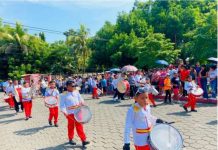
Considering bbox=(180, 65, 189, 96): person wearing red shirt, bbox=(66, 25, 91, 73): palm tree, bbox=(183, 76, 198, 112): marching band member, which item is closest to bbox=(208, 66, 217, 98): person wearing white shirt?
bbox=(180, 65, 189, 96): person wearing red shirt

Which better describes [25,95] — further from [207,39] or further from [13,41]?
[13,41]

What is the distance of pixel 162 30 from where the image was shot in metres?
36.1

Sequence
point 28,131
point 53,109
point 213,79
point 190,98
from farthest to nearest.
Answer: point 213,79, point 190,98, point 53,109, point 28,131

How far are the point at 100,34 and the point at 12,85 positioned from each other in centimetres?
2419

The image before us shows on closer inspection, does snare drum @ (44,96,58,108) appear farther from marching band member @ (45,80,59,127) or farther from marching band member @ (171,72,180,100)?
marching band member @ (171,72,180,100)

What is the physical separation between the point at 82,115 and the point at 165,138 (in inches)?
150

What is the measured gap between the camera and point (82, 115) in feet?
25.8

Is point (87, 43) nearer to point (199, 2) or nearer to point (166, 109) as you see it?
point (199, 2)

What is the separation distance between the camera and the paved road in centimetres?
800

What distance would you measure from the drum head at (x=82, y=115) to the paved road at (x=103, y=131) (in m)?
0.76

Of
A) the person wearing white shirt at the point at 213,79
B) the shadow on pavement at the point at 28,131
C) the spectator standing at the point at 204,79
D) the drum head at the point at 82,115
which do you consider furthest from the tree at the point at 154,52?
the drum head at the point at 82,115

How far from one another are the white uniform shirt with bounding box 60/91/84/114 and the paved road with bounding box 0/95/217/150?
0.99 metres

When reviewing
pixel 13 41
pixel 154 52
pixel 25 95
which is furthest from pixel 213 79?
pixel 13 41

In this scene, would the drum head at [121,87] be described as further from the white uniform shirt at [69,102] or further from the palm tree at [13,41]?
the palm tree at [13,41]
